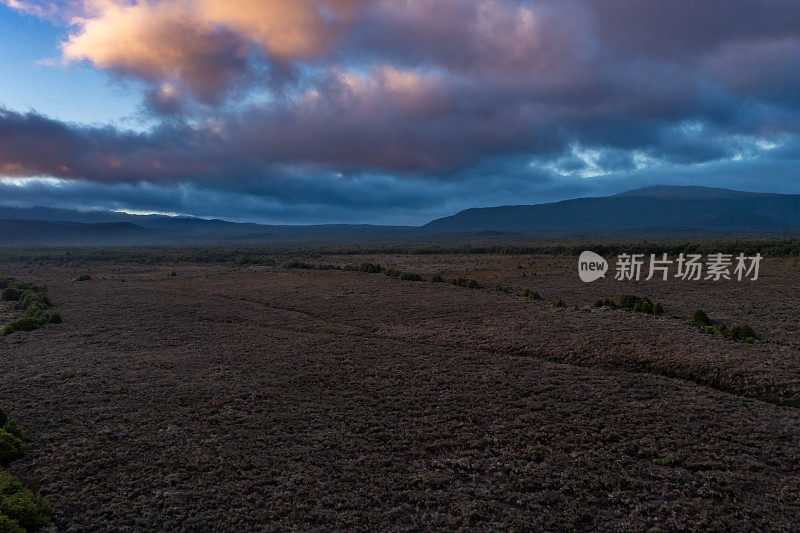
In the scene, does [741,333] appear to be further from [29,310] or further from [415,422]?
[29,310]

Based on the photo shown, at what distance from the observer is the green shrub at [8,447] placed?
11.1m

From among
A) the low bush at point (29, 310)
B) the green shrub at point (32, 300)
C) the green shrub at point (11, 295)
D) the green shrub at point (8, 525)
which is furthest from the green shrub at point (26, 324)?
the green shrub at point (8, 525)

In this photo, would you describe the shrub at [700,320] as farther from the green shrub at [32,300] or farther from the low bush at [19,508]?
the green shrub at [32,300]

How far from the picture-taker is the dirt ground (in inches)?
366

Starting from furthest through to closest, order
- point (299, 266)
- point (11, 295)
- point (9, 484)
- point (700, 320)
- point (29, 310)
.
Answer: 1. point (299, 266)
2. point (11, 295)
3. point (29, 310)
4. point (700, 320)
5. point (9, 484)

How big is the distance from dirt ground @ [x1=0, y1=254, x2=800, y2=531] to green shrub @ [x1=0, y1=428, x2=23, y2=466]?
354mm

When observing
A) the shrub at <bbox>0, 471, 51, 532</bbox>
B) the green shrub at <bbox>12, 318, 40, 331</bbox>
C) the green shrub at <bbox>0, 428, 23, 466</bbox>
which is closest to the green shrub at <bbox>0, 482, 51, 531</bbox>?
the shrub at <bbox>0, 471, 51, 532</bbox>

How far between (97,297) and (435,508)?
1569 inches

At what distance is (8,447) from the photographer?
37.1ft

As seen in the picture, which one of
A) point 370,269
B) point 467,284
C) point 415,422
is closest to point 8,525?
point 415,422

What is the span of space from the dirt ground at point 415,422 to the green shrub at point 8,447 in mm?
354

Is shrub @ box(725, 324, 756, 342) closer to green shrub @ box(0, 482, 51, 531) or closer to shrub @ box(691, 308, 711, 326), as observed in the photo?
shrub @ box(691, 308, 711, 326)

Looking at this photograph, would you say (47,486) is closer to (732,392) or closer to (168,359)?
(168,359)

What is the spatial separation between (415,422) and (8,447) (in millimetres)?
10818
